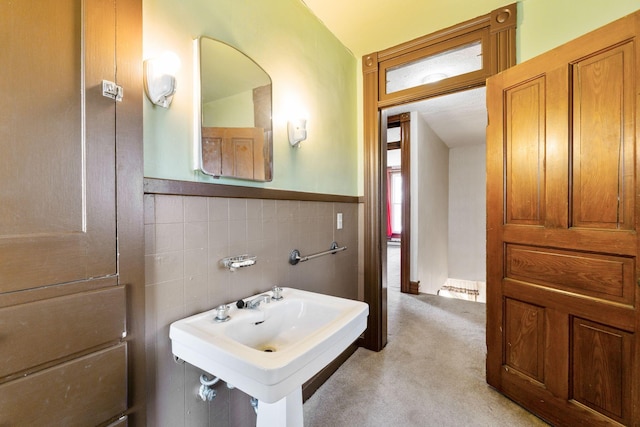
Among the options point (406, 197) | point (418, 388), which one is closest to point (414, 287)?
point (406, 197)

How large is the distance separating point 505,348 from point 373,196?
4.46 ft

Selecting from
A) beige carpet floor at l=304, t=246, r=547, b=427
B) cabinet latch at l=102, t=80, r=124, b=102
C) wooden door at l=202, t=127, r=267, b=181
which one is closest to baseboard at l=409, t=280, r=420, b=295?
beige carpet floor at l=304, t=246, r=547, b=427

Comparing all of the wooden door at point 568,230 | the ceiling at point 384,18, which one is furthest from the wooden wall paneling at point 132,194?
the wooden door at point 568,230

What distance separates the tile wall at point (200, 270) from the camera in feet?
3.22

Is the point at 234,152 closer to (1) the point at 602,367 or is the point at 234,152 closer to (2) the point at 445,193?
(1) the point at 602,367

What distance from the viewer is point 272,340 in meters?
1.21

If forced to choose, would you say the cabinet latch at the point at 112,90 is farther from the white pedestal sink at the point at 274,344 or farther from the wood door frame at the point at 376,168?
the wood door frame at the point at 376,168

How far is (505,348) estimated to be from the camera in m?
1.76

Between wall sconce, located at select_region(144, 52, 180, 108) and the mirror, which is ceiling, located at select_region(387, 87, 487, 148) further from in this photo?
wall sconce, located at select_region(144, 52, 180, 108)

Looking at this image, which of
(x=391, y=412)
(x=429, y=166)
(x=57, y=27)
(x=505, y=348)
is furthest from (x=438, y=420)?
(x=429, y=166)

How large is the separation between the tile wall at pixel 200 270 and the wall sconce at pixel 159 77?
365mm

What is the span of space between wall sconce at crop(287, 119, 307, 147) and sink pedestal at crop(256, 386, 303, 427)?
4.07ft

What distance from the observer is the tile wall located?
98 cm

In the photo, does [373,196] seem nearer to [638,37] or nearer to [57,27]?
[638,37]
